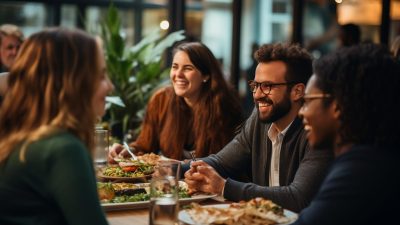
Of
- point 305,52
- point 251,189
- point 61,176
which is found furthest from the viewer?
point 305,52

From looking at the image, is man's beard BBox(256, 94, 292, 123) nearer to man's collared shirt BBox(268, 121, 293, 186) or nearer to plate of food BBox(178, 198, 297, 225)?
man's collared shirt BBox(268, 121, 293, 186)

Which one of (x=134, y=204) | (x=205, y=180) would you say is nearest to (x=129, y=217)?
(x=134, y=204)

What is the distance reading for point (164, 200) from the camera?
2.31 metres

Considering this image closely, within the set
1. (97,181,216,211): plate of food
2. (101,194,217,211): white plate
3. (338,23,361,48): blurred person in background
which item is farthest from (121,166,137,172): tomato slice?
(338,23,361,48): blurred person in background

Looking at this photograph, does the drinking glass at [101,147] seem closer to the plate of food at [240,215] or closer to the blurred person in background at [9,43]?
the plate of food at [240,215]

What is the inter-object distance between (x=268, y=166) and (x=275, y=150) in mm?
83

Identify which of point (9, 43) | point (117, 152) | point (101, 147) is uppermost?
point (9, 43)

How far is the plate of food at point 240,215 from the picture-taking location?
2303 millimetres

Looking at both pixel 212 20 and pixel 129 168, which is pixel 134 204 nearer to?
pixel 129 168

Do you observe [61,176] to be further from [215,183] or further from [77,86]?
[215,183]

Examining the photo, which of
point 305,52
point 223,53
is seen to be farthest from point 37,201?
point 223,53

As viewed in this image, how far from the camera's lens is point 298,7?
22.0 feet

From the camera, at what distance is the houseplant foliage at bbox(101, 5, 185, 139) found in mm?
6375

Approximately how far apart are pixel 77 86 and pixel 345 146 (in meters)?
0.76
